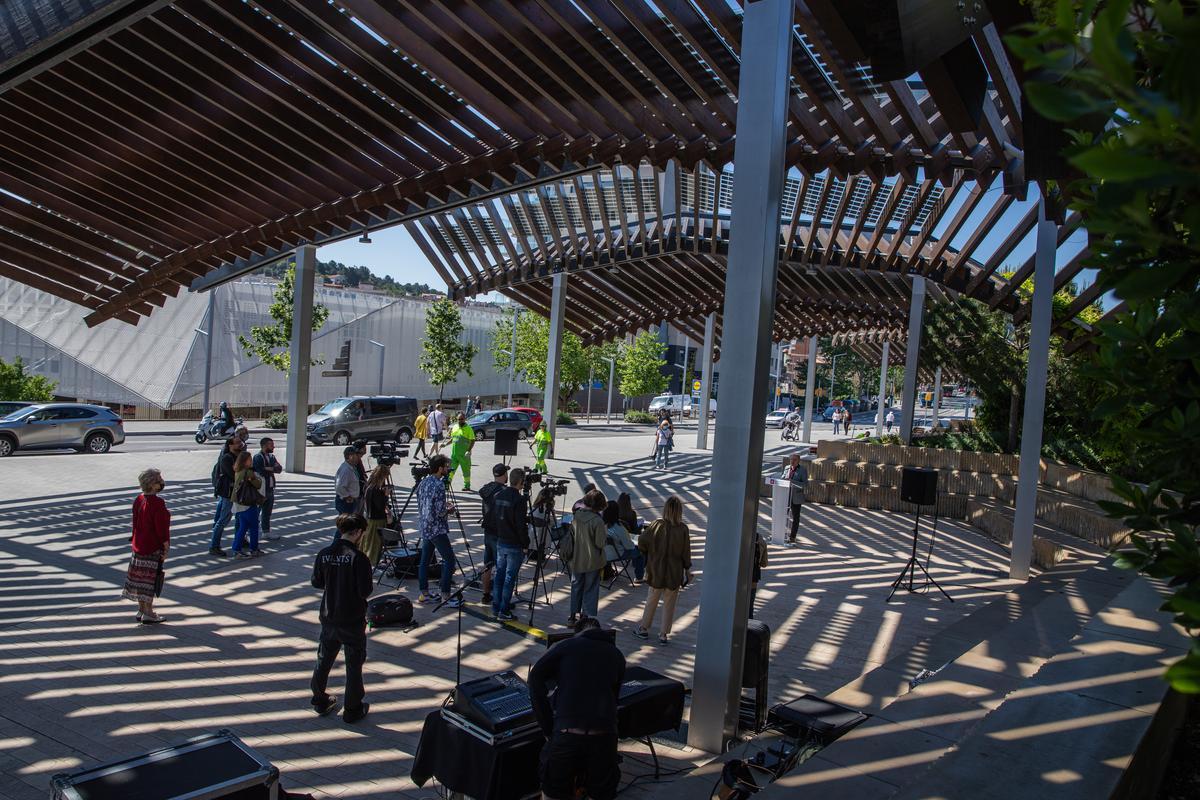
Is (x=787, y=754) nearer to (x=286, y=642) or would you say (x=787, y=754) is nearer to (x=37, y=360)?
(x=286, y=642)

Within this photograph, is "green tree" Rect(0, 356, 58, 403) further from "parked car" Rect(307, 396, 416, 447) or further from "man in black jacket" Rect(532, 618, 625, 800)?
"man in black jacket" Rect(532, 618, 625, 800)

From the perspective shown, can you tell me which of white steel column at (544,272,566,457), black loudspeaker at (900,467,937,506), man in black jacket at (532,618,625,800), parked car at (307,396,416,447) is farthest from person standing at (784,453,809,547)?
parked car at (307,396,416,447)

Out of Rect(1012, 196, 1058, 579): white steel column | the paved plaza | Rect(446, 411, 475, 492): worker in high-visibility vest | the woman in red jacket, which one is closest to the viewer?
the paved plaza

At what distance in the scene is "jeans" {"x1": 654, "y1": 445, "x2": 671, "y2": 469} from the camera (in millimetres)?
24859

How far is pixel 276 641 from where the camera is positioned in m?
7.86

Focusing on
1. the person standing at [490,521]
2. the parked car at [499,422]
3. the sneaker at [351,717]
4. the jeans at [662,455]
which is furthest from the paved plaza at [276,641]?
the parked car at [499,422]

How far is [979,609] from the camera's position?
10.1 meters

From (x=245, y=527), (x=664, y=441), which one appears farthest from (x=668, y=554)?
(x=664, y=441)

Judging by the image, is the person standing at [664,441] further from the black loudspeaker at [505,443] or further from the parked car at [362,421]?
the parked car at [362,421]

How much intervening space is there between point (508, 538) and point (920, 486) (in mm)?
6045

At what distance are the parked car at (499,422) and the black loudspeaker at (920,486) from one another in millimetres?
21933

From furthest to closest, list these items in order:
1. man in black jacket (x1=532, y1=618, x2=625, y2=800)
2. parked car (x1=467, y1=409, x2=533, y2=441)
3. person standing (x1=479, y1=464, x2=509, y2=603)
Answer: parked car (x1=467, y1=409, x2=533, y2=441), person standing (x1=479, y1=464, x2=509, y2=603), man in black jacket (x1=532, y1=618, x2=625, y2=800)

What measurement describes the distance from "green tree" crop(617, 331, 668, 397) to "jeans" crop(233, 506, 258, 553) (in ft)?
142

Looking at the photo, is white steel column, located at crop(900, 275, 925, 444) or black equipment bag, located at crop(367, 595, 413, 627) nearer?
black equipment bag, located at crop(367, 595, 413, 627)
